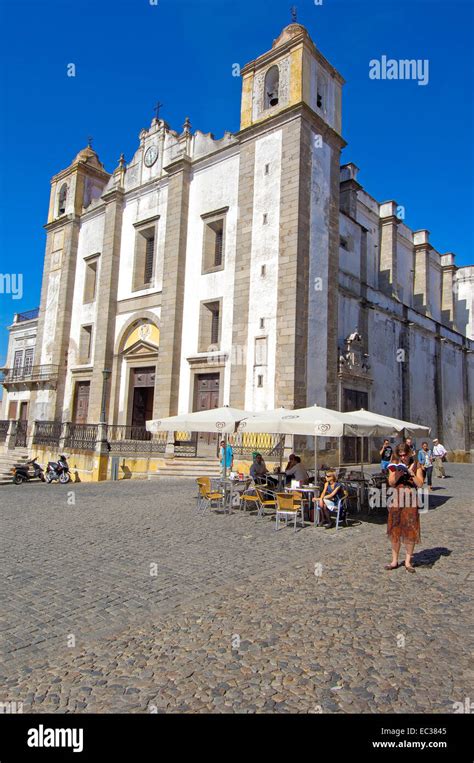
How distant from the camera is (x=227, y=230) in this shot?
2252 cm

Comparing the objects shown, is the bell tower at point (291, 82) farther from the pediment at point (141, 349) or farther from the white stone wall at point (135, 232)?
the pediment at point (141, 349)

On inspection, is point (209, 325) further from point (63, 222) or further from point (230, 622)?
point (230, 622)

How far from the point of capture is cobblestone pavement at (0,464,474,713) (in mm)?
3383

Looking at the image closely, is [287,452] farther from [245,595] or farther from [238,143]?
[238,143]

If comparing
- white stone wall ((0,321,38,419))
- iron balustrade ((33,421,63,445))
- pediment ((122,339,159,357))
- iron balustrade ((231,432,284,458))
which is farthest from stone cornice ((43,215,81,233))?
iron balustrade ((231,432,284,458))

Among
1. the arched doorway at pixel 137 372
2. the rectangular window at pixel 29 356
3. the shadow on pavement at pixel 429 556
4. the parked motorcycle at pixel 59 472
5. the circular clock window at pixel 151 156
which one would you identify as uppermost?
the circular clock window at pixel 151 156

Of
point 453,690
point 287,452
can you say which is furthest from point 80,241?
point 453,690

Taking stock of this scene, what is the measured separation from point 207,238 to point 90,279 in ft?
34.0

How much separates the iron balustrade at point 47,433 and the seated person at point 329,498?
15.2 m

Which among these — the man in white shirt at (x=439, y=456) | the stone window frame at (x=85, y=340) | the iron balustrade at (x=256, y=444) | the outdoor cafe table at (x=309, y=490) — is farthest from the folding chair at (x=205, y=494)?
the stone window frame at (x=85, y=340)

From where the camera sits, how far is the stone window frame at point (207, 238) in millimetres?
22594

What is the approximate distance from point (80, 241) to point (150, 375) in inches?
472

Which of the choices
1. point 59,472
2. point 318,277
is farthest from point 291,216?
point 59,472

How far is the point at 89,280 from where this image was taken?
100.0 feet
